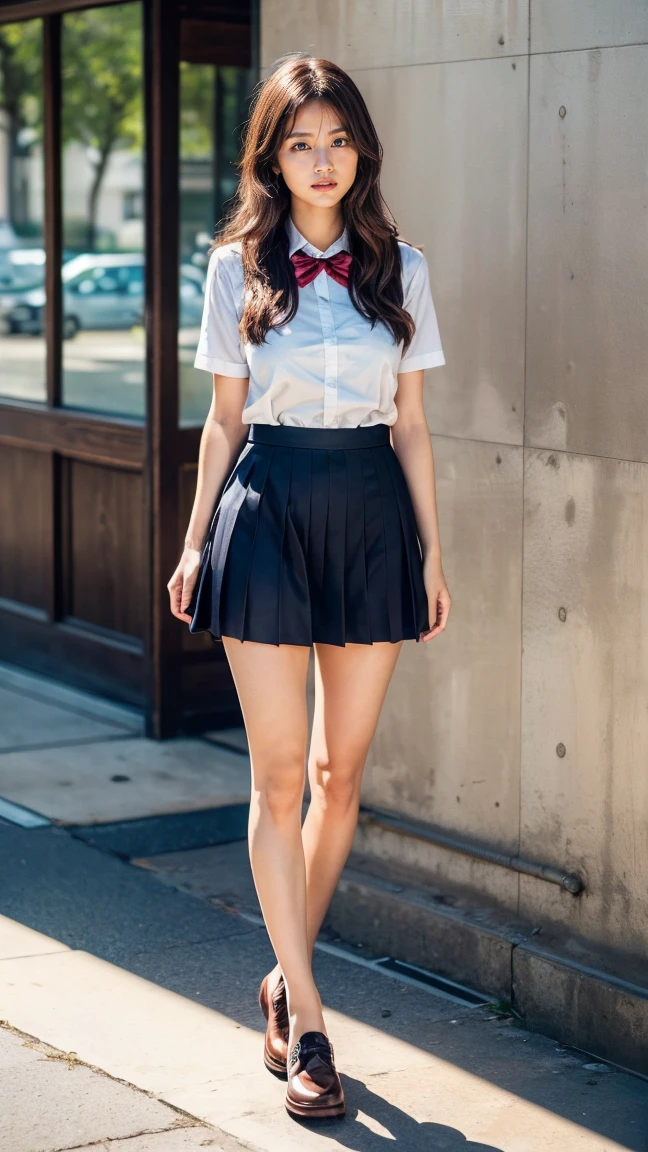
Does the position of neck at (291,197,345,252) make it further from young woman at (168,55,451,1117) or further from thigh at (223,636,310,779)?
thigh at (223,636,310,779)

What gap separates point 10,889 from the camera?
15.4 feet

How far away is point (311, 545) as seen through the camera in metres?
3.40

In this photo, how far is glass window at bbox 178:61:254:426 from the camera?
621 centimetres

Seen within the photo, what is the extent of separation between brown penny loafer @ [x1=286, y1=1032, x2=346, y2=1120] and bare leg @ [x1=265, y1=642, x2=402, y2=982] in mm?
261

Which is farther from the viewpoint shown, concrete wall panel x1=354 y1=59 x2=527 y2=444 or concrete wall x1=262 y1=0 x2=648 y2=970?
concrete wall panel x1=354 y1=59 x2=527 y2=444

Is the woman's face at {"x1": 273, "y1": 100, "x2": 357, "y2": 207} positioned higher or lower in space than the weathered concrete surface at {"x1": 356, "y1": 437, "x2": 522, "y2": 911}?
higher

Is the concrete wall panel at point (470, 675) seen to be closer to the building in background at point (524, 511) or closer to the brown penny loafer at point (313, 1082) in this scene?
the building in background at point (524, 511)

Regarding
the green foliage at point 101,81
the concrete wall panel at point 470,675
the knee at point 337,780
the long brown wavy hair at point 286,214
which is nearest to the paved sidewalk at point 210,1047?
the concrete wall panel at point 470,675

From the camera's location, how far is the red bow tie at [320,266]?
134 inches

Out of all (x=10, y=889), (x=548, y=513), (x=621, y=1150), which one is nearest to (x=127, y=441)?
(x=10, y=889)

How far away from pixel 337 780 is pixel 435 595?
1.55 feet

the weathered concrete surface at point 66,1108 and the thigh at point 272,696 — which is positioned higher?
the thigh at point 272,696

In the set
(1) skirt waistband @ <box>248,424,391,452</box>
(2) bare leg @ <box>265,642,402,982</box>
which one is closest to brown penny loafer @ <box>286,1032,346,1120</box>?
(2) bare leg @ <box>265,642,402,982</box>

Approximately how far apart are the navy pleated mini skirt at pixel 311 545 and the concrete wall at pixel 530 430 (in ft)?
1.77
